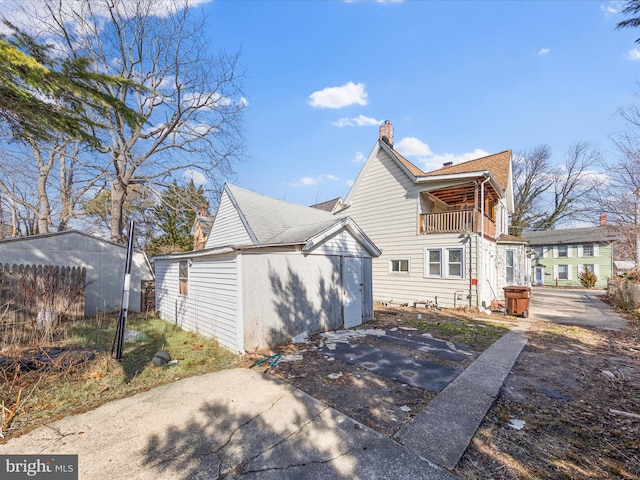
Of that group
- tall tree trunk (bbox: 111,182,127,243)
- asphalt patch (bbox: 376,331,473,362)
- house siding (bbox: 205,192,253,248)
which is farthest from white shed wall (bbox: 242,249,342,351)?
tall tree trunk (bbox: 111,182,127,243)

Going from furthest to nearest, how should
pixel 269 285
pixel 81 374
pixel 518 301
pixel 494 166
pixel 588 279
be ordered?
pixel 588 279
pixel 494 166
pixel 518 301
pixel 269 285
pixel 81 374

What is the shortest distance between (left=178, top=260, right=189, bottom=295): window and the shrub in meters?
32.9

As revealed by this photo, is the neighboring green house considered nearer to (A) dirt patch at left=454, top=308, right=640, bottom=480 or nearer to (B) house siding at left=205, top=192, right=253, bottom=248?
(A) dirt patch at left=454, top=308, right=640, bottom=480

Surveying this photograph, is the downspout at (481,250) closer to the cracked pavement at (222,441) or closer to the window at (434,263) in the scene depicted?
the window at (434,263)

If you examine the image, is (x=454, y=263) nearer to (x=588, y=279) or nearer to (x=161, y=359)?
(x=161, y=359)

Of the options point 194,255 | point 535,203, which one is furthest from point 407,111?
point 535,203

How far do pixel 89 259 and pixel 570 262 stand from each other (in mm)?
37904

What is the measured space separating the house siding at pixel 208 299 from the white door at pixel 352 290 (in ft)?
11.8

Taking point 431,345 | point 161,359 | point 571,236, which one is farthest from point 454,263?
point 571,236

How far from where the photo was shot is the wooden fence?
760 centimetres

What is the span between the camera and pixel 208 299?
6984 mm

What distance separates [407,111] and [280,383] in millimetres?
13260

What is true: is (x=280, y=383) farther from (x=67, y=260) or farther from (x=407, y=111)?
(x=407, y=111)
